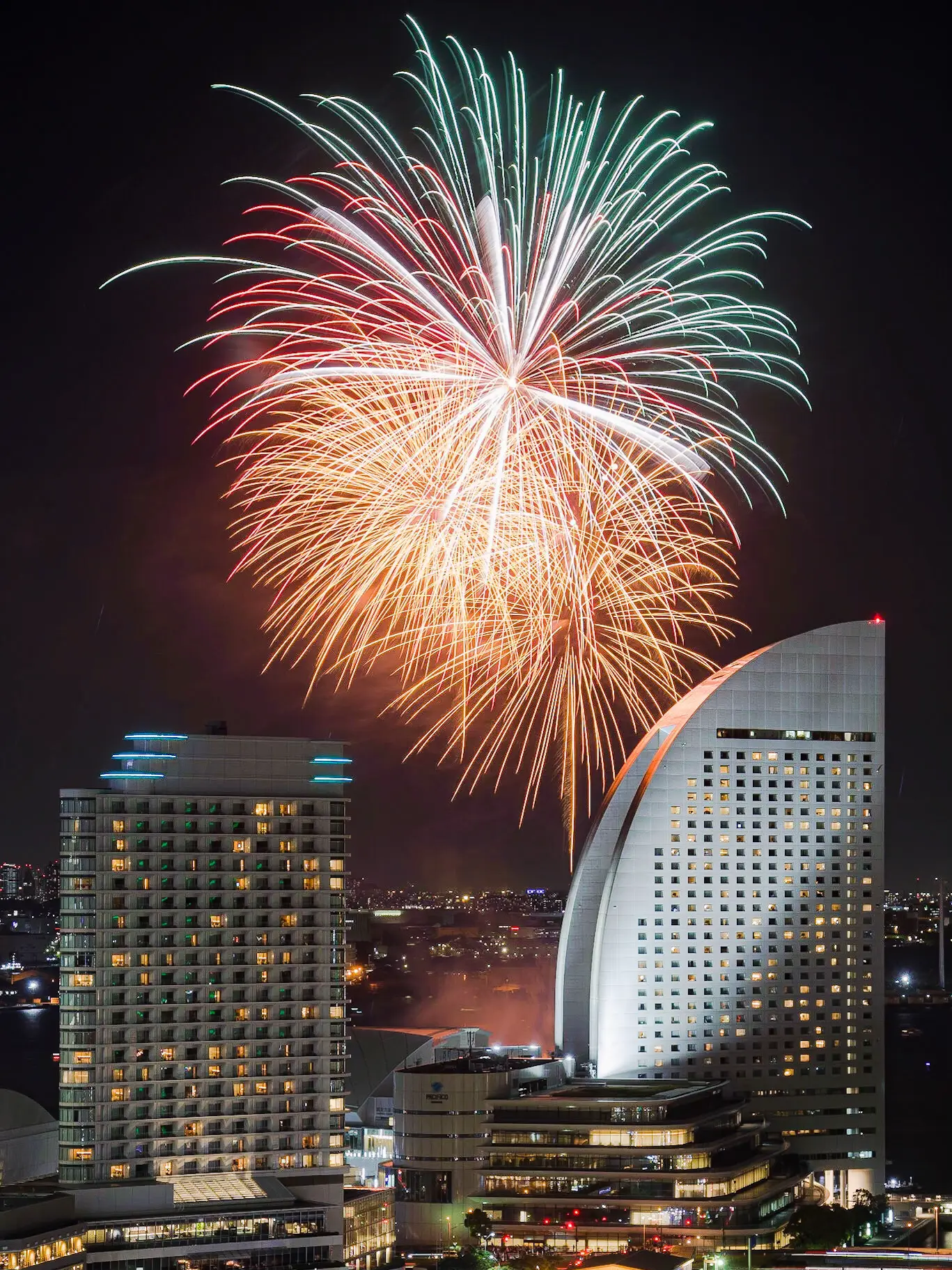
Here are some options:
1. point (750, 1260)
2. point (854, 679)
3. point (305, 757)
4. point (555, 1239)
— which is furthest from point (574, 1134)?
point (854, 679)

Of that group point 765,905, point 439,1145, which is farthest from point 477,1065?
point 765,905

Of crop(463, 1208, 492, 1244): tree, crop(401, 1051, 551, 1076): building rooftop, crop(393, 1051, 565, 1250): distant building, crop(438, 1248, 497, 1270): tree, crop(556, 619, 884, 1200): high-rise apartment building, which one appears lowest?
crop(438, 1248, 497, 1270): tree

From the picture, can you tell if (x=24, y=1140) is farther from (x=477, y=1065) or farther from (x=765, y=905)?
(x=765, y=905)

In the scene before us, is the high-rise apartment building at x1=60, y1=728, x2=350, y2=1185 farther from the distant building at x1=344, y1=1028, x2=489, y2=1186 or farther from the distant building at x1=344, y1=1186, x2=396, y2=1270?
the distant building at x1=344, y1=1028, x2=489, y2=1186

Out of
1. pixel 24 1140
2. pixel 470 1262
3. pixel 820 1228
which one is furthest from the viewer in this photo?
pixel 24 1140

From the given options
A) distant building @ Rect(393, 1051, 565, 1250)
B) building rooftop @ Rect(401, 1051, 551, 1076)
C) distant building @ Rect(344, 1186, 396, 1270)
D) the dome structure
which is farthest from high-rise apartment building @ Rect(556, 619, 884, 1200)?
the dome structure

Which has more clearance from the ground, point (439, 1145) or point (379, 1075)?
point (379, 1075)

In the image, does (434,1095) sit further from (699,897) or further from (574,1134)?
(699,897)
